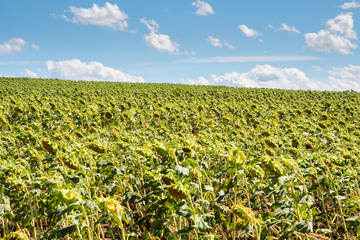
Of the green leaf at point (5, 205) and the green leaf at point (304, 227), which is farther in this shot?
the green leaf at point (5, 205)

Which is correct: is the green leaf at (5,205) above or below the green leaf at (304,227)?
below

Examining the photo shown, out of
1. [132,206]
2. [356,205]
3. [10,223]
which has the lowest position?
[10,223]

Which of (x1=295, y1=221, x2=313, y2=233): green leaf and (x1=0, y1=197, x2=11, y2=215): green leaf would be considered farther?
(x1=0, y1=197, x2=11, y2=215): green leaf

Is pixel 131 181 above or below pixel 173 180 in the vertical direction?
below

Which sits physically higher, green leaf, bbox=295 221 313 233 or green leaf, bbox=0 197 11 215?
green leaf, bbox=295 221 313 233

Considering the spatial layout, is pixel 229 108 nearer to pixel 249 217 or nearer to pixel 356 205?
pixel 356 205

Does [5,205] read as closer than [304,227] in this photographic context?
No

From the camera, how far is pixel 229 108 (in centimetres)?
1410

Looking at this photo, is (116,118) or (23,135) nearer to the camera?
(23,135)

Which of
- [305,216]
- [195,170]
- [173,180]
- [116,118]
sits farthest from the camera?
[116,118]

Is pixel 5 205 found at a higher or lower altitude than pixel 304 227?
lower

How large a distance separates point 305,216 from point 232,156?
89 centimetres

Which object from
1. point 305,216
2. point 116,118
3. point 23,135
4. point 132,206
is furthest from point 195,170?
point 116,118

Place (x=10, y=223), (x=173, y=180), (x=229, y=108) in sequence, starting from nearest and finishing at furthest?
(x=173, y=180) → (x=10, y=223) → (x=229, y=108)
